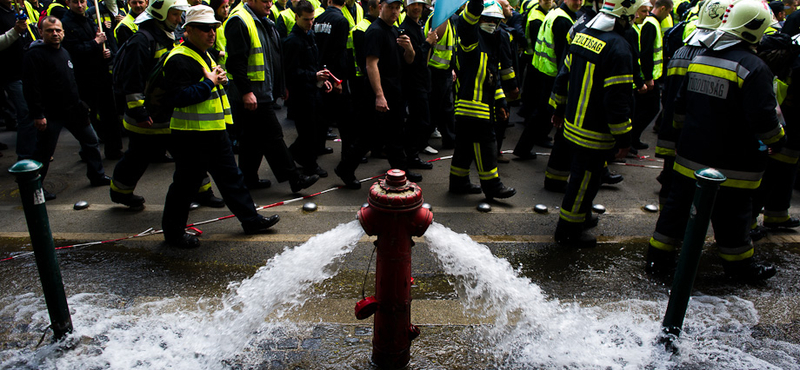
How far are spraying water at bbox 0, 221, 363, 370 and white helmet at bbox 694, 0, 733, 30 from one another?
8.89 ft

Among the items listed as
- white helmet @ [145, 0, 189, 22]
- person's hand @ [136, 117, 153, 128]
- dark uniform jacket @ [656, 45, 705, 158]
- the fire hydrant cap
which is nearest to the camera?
the fire hydrant cap

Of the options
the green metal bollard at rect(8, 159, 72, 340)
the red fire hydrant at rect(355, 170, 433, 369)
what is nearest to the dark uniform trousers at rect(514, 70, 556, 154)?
the red fire hydrant at rect(355, 170, 433, 369)

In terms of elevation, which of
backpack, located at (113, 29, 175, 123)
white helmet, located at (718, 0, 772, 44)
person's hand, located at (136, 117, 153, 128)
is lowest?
person's hand, located at (136, 117, 153, 128)

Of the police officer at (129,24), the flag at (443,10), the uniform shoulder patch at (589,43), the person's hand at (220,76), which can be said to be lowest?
the person's hand at (220,76)

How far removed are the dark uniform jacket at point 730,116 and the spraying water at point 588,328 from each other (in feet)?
2.92

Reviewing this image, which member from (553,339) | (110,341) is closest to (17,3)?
(110,341)

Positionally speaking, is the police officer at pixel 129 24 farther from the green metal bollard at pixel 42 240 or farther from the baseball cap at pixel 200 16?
the green metal bollard at pixel 42 240

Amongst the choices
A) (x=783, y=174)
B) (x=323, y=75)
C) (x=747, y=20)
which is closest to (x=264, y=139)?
(x=323, y=75)

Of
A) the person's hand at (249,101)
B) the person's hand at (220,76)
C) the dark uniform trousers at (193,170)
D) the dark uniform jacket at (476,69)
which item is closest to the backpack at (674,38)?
the dark uniform jacket at (476,69)

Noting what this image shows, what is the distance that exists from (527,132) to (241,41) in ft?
11.6

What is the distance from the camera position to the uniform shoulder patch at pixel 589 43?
391 centimetres

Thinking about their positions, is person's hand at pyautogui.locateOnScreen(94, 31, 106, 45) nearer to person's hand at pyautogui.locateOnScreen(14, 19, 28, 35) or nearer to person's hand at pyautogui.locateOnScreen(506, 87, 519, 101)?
person's hand at pyautogui.locateOnScreen(14, 19, 28, 35)

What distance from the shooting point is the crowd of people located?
360 cm

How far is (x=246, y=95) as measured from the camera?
4852 millimetres
